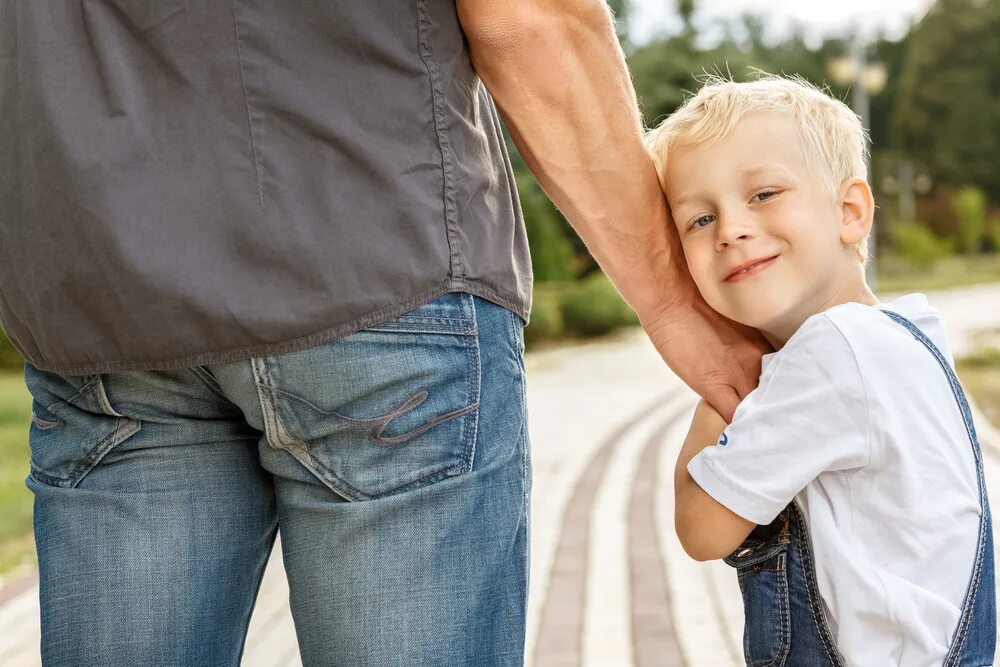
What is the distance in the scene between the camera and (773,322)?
1.43 m

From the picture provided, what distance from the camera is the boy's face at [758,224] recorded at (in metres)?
1.40

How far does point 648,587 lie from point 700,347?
9.15 ft

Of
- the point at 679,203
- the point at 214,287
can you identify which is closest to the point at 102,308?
the point at 214,287

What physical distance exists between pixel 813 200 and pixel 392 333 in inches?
27.6

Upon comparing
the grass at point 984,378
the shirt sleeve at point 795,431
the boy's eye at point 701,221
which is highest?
the boy's eye at point 701,221

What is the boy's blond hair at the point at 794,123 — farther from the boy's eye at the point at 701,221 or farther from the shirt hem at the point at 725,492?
the shirt hem at the point at 725,492

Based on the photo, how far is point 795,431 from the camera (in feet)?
4.11

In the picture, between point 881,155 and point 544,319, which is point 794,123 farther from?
point 881,155

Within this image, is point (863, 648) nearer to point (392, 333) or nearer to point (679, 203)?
point (679, 203)

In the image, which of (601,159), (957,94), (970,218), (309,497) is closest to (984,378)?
(601,159)

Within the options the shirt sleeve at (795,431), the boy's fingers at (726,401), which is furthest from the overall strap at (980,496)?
the boy's fingers at (726,401)

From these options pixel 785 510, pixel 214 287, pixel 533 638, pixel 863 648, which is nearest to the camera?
pixel 214 287

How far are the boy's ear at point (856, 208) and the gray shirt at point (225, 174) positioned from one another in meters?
0.70

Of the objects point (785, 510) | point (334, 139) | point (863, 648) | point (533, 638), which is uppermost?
point (334, 139)
